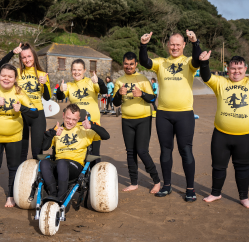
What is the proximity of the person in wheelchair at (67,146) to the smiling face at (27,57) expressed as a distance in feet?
3.74

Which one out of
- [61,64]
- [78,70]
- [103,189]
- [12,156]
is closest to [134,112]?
[78,70]

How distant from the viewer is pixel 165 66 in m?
4.24

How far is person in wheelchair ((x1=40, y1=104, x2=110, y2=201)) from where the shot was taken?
11.3 ft

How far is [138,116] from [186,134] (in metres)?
0.81

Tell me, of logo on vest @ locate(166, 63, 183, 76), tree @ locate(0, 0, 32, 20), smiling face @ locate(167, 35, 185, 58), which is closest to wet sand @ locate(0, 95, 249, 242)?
logo on vest @ locate(166, 63, 183, 76)

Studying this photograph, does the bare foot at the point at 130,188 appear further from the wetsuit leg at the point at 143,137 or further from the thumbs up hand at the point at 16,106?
the thumbs up hand at the point at 16,106

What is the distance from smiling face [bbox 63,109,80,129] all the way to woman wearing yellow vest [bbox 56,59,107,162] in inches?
20.4

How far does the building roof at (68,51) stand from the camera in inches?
1345

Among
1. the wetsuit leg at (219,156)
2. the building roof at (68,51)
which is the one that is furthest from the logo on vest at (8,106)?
the building roof at (68,51)

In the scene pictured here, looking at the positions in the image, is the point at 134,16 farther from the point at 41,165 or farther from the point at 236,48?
the point at 41,165

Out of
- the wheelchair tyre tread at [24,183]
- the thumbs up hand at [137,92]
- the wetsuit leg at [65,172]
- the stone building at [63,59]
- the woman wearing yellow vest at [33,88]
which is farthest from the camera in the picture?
the stone building at [63,59]

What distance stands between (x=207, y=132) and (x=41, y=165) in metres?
7.55

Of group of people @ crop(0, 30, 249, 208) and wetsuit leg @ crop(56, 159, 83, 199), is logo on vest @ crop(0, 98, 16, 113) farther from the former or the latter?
wetsuit leg @ crop(56, 159, 83, 199)

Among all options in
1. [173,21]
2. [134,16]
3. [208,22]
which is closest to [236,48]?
[208,22]
